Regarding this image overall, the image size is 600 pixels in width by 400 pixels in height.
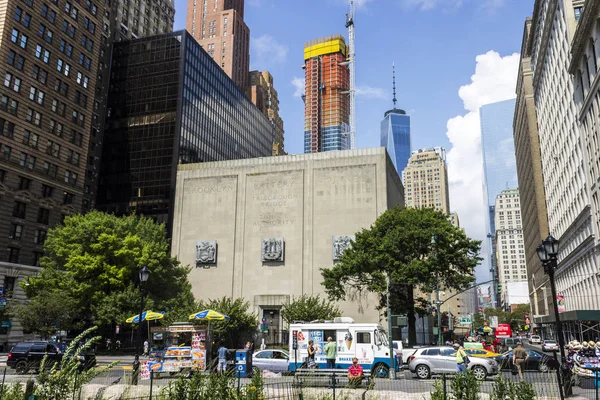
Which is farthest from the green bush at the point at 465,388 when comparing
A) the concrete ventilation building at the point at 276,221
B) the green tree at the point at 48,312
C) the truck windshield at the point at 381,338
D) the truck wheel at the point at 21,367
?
the concrete ventilation building at the point at 276,221

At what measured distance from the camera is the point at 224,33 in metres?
178

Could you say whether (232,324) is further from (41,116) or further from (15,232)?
(41,116)

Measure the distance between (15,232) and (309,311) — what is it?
35.2 meters

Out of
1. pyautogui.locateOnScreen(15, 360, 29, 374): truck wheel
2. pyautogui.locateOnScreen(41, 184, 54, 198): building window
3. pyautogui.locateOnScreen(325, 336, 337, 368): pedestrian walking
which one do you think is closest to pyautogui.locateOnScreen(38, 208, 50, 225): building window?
pyautogui.locateOnScreen(41, 184, 54, 198): building window

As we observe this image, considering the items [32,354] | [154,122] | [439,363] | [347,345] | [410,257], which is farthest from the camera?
[154,122]

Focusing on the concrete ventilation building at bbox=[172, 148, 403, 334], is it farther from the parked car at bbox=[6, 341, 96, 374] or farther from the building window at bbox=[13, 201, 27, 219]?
the parked car at bbox=[6, 341, 96, 374]

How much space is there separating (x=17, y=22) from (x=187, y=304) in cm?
3946

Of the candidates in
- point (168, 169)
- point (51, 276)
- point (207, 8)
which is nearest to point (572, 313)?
point (51, 276)

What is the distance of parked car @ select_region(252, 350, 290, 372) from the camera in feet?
92.3

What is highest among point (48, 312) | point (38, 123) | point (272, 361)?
point (38, 123)

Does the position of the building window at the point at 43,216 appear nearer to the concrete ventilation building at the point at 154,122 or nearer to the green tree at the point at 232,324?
the green tree at the point at 232,324

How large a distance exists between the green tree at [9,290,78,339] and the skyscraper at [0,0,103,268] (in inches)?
548

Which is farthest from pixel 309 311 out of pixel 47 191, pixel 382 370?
pixel 47 191

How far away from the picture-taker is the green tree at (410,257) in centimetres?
4387
